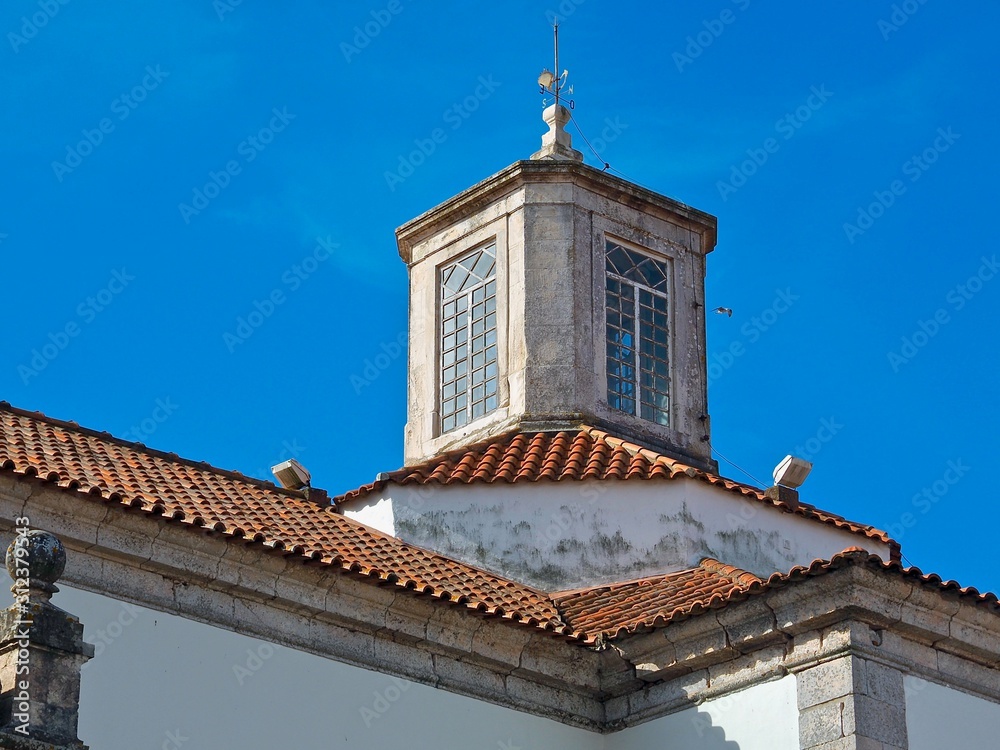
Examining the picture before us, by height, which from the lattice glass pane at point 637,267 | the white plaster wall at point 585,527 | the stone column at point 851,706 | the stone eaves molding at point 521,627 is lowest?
the stone column at point 851,706

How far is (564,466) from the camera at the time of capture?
16.0 meters

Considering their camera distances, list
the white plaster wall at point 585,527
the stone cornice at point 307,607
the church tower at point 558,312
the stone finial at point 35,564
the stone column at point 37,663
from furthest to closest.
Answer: the church tower at point 558,312, the white plaster wall at point 585,527, the stone cornice at point 307,607, the stone finial at point 35,564, the stone column at point 37,663

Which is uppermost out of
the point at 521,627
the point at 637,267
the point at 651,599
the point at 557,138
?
→ the point at 557,138

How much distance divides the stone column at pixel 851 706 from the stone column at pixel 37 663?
5144 millimetres

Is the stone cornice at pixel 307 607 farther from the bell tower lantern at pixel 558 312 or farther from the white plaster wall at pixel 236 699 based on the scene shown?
the bell tower lantern at pixel 558 312

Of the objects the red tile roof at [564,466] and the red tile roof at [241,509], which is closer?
the red tile roof at [241,509]

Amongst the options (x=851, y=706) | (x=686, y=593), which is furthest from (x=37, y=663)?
(x=686, y=593)

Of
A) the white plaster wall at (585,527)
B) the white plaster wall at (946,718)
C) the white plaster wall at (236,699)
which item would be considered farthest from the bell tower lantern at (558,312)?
the white plaster wall at (946,718)

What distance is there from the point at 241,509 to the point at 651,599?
3102 millimetres

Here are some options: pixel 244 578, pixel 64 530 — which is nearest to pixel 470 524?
pixel 244 578

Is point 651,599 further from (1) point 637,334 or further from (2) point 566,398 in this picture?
(1) point 637,334

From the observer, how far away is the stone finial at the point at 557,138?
18656 mm

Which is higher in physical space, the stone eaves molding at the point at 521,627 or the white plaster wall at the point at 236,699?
the stone eaves molding at the point at 521,627

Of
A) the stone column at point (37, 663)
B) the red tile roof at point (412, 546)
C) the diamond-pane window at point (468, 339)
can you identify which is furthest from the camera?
the diamond-pane window at point (468, 339)
